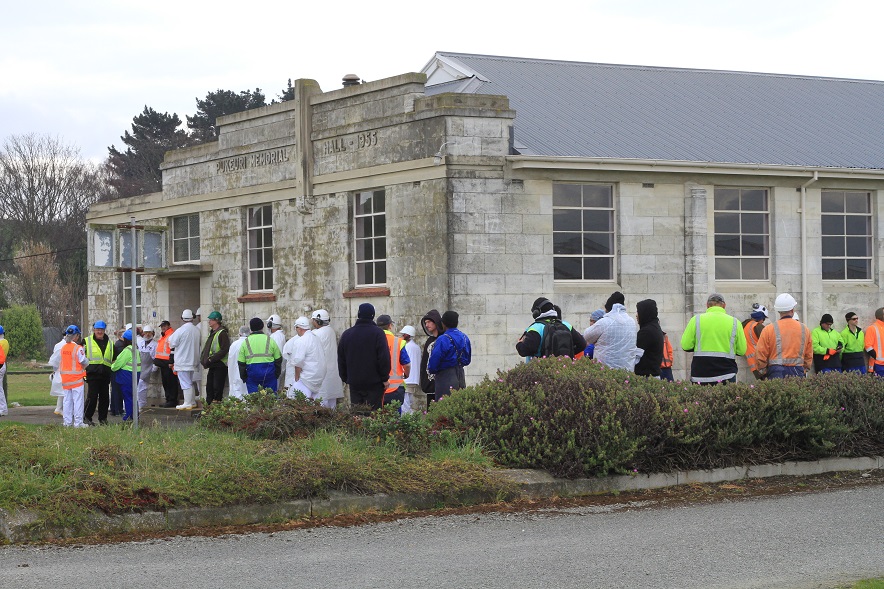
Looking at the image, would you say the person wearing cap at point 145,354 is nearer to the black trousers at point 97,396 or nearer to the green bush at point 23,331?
the black trousers at point 97,396

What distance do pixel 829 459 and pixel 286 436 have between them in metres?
5.37

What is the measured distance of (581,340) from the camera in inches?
563

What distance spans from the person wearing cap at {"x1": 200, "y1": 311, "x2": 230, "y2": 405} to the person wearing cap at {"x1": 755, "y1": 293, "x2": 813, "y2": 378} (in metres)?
8.74

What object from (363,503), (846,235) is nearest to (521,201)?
(846,235)

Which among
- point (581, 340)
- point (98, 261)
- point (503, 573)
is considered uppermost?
point (98, 261)

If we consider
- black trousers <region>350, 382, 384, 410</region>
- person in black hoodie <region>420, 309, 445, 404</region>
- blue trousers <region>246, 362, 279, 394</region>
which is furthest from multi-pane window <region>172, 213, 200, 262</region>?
black trousers <region>350, 382, 384, 410</region>

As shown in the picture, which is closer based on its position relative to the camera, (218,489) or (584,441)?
(218,489)

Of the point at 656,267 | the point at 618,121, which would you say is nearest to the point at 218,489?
the point at 656,267

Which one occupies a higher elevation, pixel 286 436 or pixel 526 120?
pixel 526 120

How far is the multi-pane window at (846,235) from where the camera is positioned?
20984 millimetres

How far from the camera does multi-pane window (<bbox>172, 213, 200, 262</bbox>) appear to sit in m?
23.9

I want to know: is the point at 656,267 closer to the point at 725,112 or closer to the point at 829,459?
the point at 725,112

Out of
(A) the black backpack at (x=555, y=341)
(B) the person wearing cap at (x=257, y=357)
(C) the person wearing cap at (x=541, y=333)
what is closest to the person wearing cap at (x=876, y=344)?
(C) the person wearing cap at (x=541, y=333)

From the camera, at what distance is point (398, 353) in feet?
51.9
